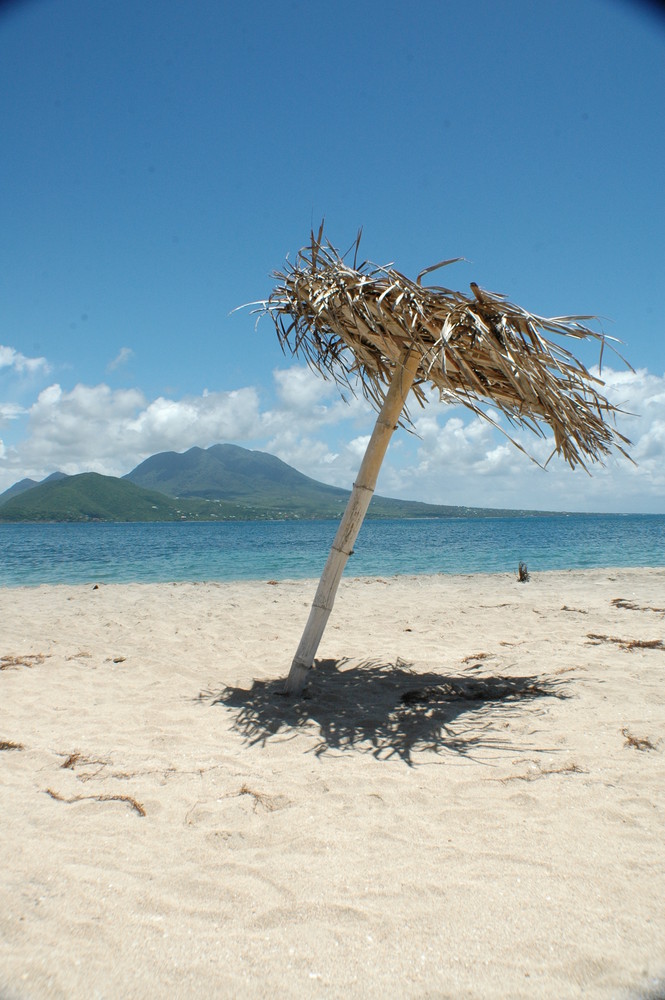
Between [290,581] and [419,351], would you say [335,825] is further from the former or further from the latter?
[290,581]

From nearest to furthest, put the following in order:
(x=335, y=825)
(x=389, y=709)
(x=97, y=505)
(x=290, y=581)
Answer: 1. (x=335, y=825)
2. (x=389, y=709)
3. (x=290, y=581)
4. (x=97, y=505)

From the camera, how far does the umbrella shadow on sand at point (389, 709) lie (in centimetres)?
416

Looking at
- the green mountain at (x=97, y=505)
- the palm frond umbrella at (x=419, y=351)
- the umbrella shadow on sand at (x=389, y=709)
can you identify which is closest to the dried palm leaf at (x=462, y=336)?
the palm frond umbrella at (x=419, y=351)

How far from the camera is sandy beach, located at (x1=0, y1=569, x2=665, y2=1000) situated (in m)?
2.03

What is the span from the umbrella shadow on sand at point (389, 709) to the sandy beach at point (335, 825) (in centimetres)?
3

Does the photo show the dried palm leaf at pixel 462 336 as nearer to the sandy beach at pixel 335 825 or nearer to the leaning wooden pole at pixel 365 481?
the leaning wooden pole at pixel 365 481

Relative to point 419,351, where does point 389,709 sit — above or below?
below

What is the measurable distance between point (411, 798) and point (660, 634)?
17.9 ft

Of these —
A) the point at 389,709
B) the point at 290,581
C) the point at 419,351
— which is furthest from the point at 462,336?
the point at 290,581

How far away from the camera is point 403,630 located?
8281 mm

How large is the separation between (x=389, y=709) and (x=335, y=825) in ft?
6.38

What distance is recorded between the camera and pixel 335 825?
3.02 m

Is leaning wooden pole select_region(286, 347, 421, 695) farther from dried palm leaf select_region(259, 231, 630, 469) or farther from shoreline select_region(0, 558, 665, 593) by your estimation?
shoreline select_region(0, 558, 665, 593)

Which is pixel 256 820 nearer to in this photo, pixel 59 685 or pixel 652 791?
pixel 652 791
